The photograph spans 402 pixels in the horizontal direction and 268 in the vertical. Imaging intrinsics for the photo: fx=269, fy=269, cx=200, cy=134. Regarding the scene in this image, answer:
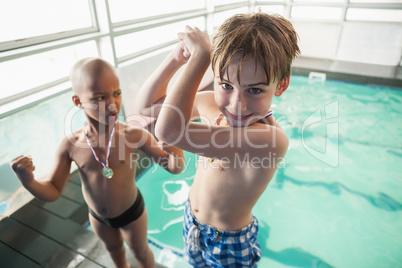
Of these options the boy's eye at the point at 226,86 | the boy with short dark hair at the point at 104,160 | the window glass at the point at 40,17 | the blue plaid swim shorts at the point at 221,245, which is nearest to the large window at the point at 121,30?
the window glass at the point at 40,17

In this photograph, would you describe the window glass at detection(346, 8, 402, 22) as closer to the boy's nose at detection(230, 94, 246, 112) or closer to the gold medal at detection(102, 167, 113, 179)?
the boy's nose at detection(230, 94, 246, 112)

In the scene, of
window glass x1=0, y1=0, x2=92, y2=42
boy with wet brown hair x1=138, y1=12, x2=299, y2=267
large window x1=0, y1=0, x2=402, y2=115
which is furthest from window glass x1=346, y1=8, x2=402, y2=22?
boy with wet brown hair x1=138, y1=12, x2=299, y2=267

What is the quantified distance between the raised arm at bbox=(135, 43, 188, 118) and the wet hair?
245 mm

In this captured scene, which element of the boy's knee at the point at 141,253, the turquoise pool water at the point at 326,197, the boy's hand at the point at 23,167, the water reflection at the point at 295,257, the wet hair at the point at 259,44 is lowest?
the water reflection at the point at 295,257

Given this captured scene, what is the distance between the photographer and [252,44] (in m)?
1.00

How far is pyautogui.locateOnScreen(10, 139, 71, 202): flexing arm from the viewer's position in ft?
4.77

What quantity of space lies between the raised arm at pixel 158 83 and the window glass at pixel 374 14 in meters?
8.78

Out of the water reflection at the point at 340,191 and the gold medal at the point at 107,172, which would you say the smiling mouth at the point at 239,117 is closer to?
the gold medal at the point at 107,172

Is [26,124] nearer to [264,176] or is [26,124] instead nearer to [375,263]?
[264,176]

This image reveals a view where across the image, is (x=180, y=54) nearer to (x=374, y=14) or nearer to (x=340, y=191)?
(x=340, y=191)

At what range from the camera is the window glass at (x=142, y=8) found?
3771mm

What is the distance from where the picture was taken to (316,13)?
866cm

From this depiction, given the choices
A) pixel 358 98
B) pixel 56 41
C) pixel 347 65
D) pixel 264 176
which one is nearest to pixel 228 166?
pixel 264 176

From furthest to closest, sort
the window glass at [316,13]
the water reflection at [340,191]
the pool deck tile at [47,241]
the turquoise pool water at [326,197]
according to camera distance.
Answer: the window glass at [316,13] → the water reflection at [340,191] → the turquoise pool water at [326,197] → the pool deck tile at [47,241]
